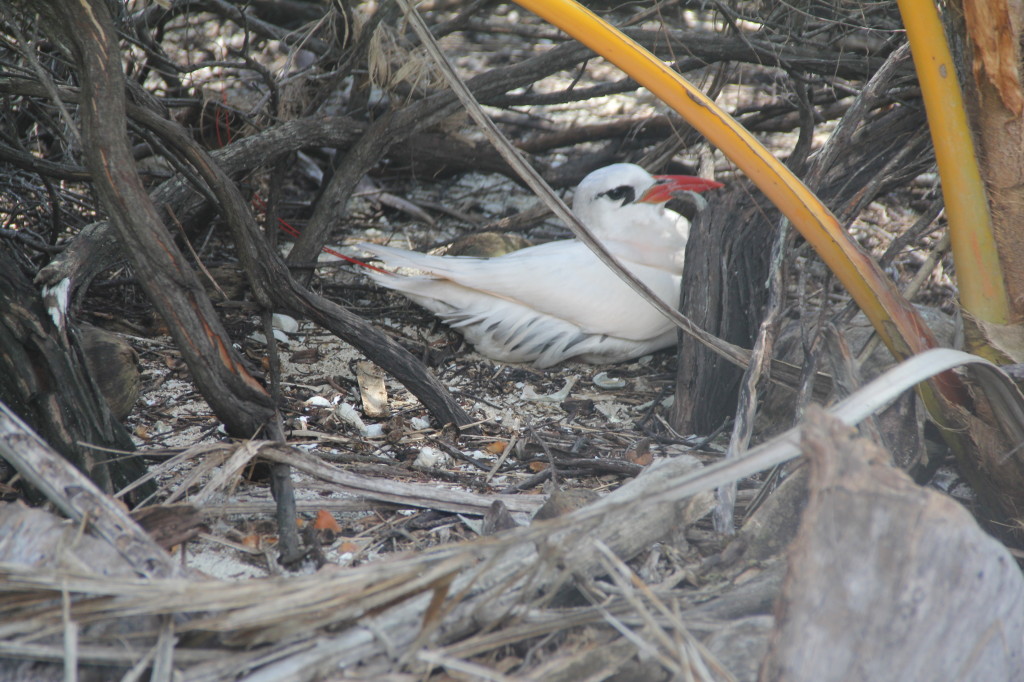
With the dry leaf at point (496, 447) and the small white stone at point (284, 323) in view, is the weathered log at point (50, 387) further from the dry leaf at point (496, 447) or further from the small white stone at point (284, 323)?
the small white stone at point (284, 323)

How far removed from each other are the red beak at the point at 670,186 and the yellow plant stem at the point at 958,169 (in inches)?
62.1

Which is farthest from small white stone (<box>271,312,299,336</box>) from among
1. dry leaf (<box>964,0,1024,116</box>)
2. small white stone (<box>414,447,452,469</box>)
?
dry leaf (<box>964,0,1024,116</box>)

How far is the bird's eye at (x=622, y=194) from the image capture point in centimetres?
348

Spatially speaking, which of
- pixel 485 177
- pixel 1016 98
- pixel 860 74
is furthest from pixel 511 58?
pixel 1016 98

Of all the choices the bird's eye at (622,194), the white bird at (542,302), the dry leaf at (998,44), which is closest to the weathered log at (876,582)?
the dry leaf at (998,44)

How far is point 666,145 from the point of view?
3.71 metres

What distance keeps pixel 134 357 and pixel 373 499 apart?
2.93ft

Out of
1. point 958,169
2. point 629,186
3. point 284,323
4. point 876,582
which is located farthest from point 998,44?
point 284,323

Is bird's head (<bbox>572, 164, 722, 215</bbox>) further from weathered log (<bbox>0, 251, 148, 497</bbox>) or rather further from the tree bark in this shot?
weathered log (<bbox>0, 251, 148, 497</bbox>)

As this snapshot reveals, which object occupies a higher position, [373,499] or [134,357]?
[134,357]

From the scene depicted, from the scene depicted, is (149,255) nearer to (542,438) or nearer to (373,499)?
(373,499)

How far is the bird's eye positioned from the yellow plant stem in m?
1.79

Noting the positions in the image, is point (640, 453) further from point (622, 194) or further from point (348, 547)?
point (622, 194)

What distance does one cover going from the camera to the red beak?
11.0 ft
